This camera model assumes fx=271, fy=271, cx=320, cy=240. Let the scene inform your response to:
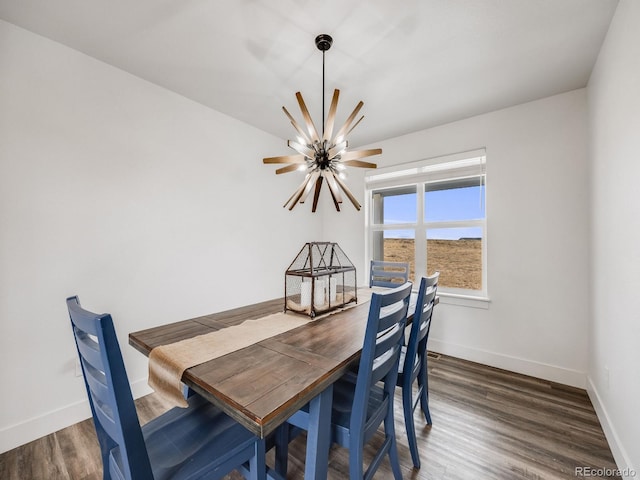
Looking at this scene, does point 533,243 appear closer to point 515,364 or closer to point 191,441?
point 515,364

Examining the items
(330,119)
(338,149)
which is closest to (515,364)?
(338,149)

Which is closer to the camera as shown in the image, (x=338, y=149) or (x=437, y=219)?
(x=338, y=149)

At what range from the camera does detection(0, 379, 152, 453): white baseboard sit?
1.64m

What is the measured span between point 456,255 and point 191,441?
2911 mm

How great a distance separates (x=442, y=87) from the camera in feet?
7.64

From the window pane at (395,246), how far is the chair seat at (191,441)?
2.65 m

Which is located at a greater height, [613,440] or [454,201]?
[454,201]

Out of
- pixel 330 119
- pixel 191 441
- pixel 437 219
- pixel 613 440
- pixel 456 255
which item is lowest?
pixel 613 440

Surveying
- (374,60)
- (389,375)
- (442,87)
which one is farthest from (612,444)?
Result: (374,60)

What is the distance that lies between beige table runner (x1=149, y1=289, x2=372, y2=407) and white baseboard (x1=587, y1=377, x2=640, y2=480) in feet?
5.71

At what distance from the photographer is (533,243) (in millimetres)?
2525

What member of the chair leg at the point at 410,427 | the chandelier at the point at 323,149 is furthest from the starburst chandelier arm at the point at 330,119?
the chair leg at the point at 410,427

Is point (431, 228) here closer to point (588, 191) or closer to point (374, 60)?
point (588, 191)

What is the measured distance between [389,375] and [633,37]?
2.08m
